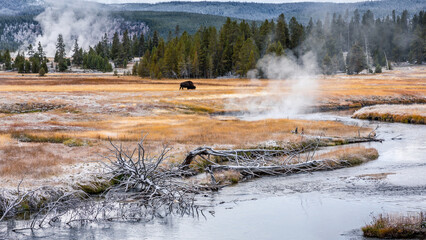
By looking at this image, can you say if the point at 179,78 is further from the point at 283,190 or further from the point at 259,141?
the point at 283,190

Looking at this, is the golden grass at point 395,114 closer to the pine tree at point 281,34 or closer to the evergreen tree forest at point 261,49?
the evergreen tree forest at point 261,49

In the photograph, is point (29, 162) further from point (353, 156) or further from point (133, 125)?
point (133, 125)

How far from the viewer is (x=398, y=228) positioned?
12.2m

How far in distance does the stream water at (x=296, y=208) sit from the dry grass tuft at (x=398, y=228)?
1.51 ft

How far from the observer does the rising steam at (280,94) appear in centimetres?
5285

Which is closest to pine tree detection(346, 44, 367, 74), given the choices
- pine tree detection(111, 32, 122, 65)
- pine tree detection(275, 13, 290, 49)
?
pine tree detection(275, 13, 290, 49)

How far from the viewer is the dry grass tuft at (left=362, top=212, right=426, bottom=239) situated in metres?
12.1

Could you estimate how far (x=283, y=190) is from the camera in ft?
58.6

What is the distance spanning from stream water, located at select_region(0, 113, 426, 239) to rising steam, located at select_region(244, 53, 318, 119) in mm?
26439

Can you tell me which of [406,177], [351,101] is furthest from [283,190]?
[351,101]

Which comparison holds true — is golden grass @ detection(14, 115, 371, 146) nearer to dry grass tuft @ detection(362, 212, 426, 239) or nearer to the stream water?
the stream water

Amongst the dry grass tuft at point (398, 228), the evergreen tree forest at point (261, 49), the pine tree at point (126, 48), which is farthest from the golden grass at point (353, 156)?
the pine tree at point (126, 48)

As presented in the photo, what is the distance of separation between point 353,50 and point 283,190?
353 feet

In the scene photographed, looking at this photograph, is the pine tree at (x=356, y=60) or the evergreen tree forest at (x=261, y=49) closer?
the evergreen tree forest at (x=261, y=49)
